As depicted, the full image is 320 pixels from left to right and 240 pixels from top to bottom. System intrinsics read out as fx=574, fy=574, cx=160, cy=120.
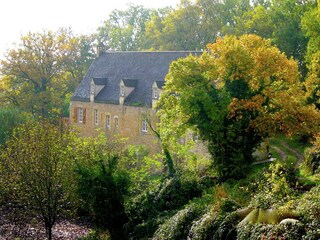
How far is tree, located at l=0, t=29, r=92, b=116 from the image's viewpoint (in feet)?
196

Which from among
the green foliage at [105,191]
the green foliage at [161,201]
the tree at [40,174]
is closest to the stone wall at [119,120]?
the green foliage at [161,201]

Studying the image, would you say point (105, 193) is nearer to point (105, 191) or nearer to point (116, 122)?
point (105, 191)

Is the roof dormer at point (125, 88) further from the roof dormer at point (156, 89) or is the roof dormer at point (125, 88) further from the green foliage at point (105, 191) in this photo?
the green foliage at point (105, 191)

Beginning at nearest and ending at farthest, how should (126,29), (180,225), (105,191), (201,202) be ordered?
(180,225)
(201,202)
(105,191)
(126,29)

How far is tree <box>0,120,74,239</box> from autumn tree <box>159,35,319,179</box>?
7.48 metres

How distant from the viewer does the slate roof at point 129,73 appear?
5103cm

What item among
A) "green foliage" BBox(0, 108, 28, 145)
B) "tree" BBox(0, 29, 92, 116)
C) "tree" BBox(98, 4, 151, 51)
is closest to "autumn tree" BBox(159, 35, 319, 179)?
"green foliage" BBox(0, 108, 28, 145)

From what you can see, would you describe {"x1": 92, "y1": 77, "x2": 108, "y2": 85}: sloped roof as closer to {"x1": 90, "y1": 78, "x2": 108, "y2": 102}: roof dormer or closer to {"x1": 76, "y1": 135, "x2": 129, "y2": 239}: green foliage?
{"x1": 90, "y1": 78, "x2": 108, "y2": 102}: roof dormer

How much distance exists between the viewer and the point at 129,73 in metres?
54.3

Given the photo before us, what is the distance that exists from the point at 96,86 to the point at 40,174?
1055 inches

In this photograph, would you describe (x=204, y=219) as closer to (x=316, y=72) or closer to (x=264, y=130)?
(x=264, y=130)

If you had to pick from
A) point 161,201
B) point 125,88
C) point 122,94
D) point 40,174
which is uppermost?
point 125,88

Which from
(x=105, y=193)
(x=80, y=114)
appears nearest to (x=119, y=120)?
(x=80, y=114)

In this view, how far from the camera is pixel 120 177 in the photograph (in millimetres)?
28828
